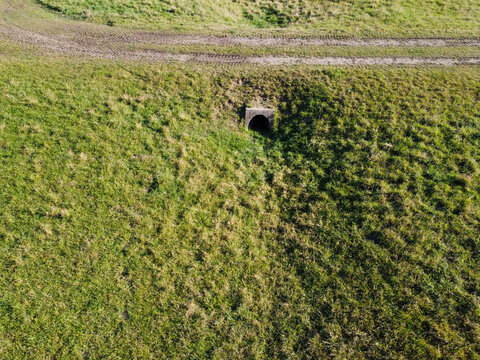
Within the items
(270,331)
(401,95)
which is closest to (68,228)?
(270,331)

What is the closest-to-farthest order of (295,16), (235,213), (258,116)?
(235,213) → (258,116) → (295,16)

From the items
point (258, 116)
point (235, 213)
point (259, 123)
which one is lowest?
point (235, 213)

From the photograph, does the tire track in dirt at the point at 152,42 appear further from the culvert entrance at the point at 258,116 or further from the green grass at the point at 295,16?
the culvert entrance at the point at 258,116

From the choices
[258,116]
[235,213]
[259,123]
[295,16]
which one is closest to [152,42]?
[258,116]

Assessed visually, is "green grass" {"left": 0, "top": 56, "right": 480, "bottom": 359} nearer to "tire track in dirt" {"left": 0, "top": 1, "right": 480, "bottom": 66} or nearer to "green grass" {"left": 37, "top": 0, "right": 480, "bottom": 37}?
"tire track in dirt" {"left": 0, "top": 1, "right": 480, "bottom": 66}

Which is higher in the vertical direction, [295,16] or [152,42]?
[295,16]

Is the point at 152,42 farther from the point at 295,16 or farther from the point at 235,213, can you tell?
the point at 235,213

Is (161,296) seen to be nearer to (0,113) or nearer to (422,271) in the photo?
(422,271)
